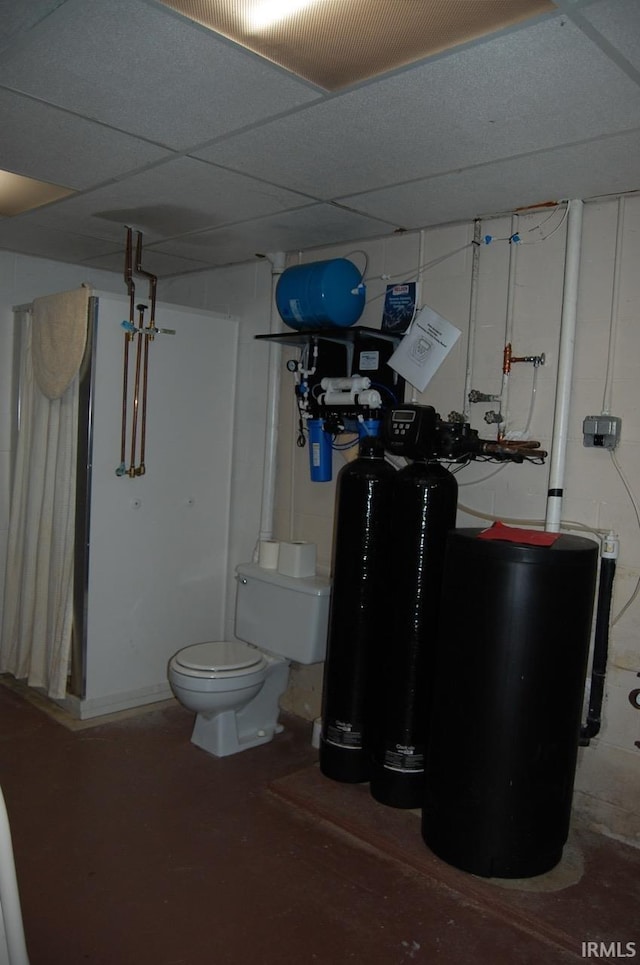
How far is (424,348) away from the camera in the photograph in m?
3.07

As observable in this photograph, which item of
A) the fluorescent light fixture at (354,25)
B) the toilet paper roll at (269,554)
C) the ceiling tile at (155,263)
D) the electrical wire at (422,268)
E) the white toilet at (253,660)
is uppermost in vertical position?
the ceiling tile at (155,263)

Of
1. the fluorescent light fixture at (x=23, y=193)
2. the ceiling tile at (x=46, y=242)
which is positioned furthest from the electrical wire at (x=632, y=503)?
the ceiling tile at (x=46, y=242)

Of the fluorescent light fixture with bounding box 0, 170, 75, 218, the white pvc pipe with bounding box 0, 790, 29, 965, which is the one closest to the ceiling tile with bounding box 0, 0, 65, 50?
the fluorescent light fixture with bounding box 0, 170, 75, 218

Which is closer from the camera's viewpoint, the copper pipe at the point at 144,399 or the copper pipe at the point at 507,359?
the copper pipe at the point at 507,359

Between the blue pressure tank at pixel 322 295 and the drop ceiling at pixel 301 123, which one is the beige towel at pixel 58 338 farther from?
the blue pressure tank at pixel 322 295

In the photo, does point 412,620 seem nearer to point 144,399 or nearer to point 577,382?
point 577,382

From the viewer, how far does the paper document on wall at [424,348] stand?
300 centimetres

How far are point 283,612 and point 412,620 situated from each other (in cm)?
79

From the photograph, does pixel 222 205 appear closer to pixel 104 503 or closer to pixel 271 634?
pixel 104 503

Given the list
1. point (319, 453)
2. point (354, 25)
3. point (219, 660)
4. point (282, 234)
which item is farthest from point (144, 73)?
point (219, 660)

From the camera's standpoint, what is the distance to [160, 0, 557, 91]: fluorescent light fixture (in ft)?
4.92

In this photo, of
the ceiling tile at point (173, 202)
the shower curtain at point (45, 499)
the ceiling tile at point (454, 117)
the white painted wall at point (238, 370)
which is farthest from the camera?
the white painted wall at point (238, 370)

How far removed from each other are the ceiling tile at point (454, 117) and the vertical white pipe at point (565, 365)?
Result: 512 millimetres

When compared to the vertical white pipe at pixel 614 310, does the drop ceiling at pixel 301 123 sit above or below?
above
